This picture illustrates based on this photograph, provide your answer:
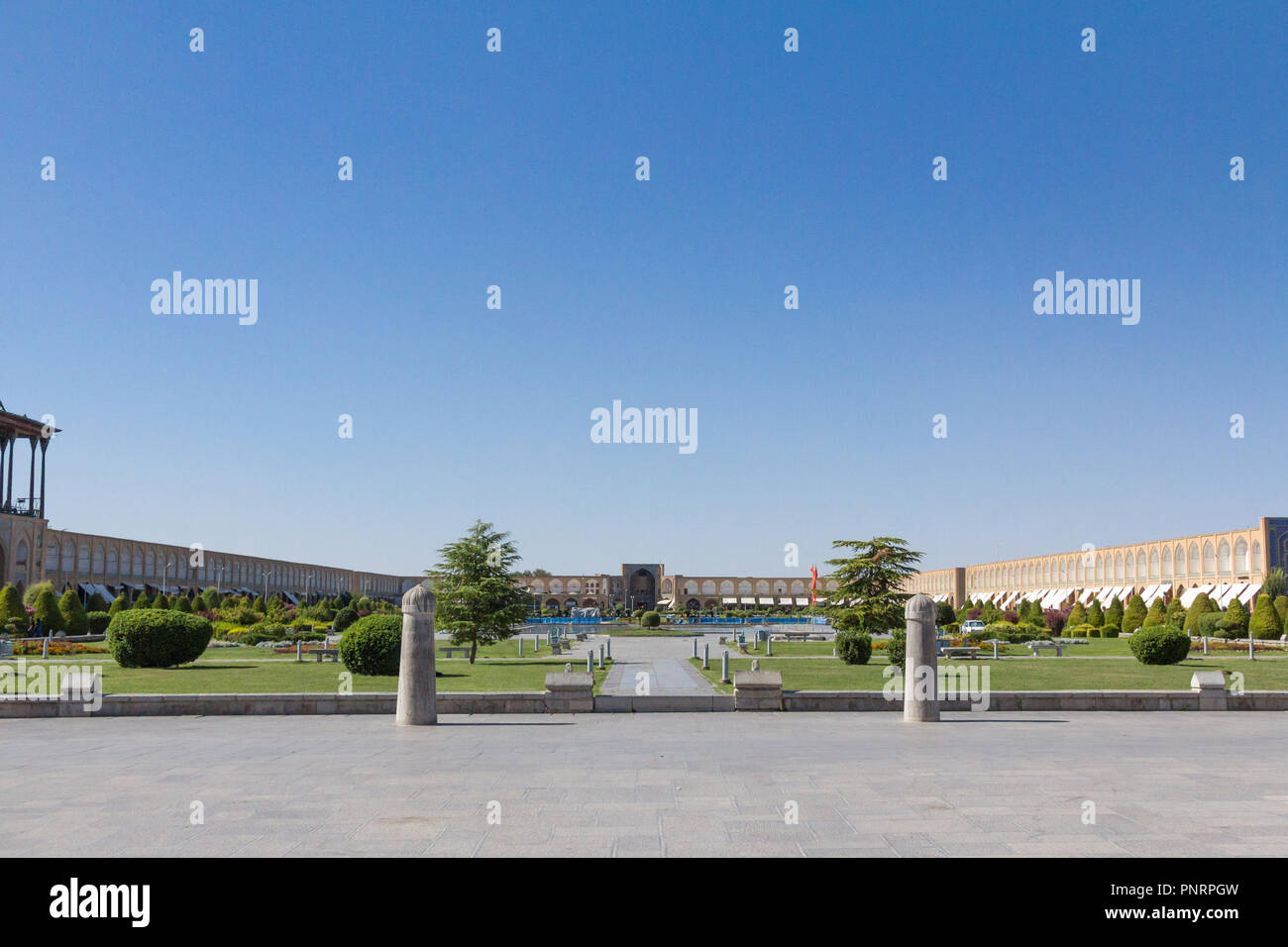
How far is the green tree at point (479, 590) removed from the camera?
81.7 feet

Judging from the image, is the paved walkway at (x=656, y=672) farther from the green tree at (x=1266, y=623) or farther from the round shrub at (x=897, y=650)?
the green tree at (x=1266, y=623)

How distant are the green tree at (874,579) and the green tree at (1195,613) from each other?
1766 cm

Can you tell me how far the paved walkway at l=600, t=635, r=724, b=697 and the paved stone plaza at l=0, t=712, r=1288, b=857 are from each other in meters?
4.29

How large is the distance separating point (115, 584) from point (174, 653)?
46.6 metres

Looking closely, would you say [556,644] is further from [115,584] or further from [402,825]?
[115,584]

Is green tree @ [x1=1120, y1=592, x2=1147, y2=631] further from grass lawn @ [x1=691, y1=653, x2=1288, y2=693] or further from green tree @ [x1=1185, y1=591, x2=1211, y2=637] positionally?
grass lawn @ [x1=691, y1=653, x2=1288, y2=693]

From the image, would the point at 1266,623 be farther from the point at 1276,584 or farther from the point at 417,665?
the point at 417,665

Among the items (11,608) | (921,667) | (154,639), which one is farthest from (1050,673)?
(11,608)

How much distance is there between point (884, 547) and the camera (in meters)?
32.7

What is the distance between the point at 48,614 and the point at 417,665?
108 feet

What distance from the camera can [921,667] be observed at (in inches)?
500

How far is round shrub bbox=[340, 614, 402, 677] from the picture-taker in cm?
1955
